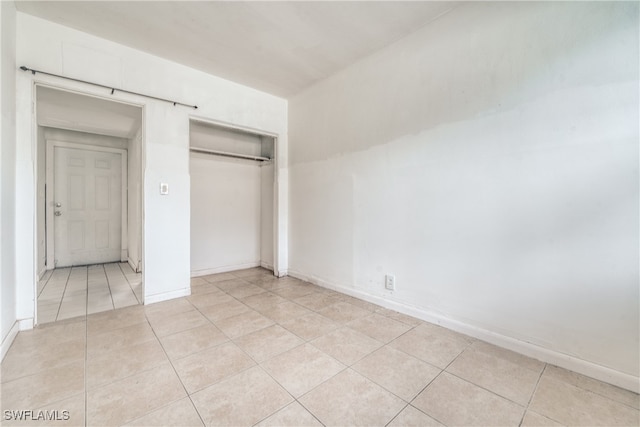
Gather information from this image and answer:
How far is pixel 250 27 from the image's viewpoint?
2.49 m

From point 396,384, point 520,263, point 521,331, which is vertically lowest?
point 396,384

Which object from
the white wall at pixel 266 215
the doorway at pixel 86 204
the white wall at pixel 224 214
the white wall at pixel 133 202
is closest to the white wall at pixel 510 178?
the white wall at pixel 266 215

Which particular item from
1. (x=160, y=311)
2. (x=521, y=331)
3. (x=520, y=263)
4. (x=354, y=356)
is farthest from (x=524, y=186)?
(x=160, y=311)

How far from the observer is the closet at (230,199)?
13.7 ft

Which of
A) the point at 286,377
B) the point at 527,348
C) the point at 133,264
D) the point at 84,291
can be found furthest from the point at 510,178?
the point at 133,264

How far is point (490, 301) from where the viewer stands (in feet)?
6.90

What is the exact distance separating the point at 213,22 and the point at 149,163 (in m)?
1.58

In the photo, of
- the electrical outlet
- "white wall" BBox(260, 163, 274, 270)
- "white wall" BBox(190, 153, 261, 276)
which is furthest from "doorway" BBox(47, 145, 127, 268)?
the electrical outlet

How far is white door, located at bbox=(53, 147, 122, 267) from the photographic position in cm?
460

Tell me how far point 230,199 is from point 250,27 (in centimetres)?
265

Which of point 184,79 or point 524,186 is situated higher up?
point 184,79

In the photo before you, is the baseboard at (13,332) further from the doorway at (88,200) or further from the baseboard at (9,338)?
the doorway at (88,200)

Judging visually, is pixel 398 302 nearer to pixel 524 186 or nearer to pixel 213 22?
pixel 524 186

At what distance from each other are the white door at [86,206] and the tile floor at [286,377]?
10.1ft
